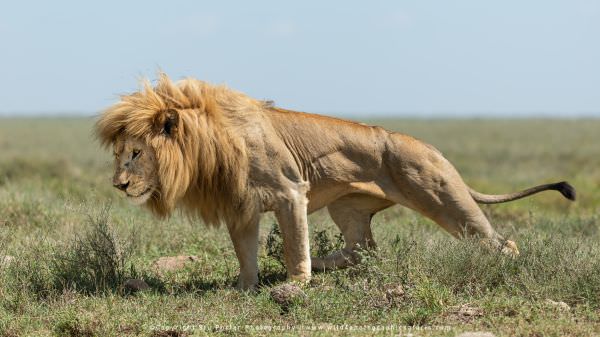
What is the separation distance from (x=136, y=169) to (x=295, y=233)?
1344 millimetres

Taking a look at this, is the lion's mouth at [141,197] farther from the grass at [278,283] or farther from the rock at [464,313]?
the rock at [464,313]

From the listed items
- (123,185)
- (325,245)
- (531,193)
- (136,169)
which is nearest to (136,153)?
(136,169)

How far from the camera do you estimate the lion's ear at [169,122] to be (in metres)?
7.27

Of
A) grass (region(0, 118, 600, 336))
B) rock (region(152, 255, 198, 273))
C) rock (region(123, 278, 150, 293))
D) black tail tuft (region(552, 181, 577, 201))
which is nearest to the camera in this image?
grass (region(0, 118, 600, 336))

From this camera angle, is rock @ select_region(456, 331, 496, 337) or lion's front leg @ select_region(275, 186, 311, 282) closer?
rock @ select_region(456, 331, 496, 337)

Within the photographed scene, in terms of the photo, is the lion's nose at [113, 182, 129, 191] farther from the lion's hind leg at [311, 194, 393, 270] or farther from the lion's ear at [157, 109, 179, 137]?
the lion's hind leg at [311, 194, 393, 270]

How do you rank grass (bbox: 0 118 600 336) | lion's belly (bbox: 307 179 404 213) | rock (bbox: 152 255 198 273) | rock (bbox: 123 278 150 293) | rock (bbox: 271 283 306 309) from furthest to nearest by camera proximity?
rock (bbox: 152 255 198 273) → lion's belly (bbox: 307 179 404 213) → rock (bbox: 123 278 150 293) → rock (bbox: 271 283 306 309) → grass (bbox: 0 118 600 336)

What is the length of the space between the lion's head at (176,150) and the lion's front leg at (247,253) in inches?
8.5

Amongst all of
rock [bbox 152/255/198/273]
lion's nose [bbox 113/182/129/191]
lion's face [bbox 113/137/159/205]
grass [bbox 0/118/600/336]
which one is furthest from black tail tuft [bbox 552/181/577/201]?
lion's nose [bbox 113/182/129/191]

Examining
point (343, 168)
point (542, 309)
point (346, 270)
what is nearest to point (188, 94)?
point (343, 168)

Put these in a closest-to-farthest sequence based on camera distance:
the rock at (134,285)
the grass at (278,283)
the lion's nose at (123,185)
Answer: the grass at (278,283), the lion's nose at (123,185), the rock at (134,285)

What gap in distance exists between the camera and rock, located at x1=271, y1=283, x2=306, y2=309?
6.86 metres

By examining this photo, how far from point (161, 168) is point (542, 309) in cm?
297

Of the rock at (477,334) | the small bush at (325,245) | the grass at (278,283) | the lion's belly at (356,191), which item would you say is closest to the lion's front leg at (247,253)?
the grass at (278,283)
